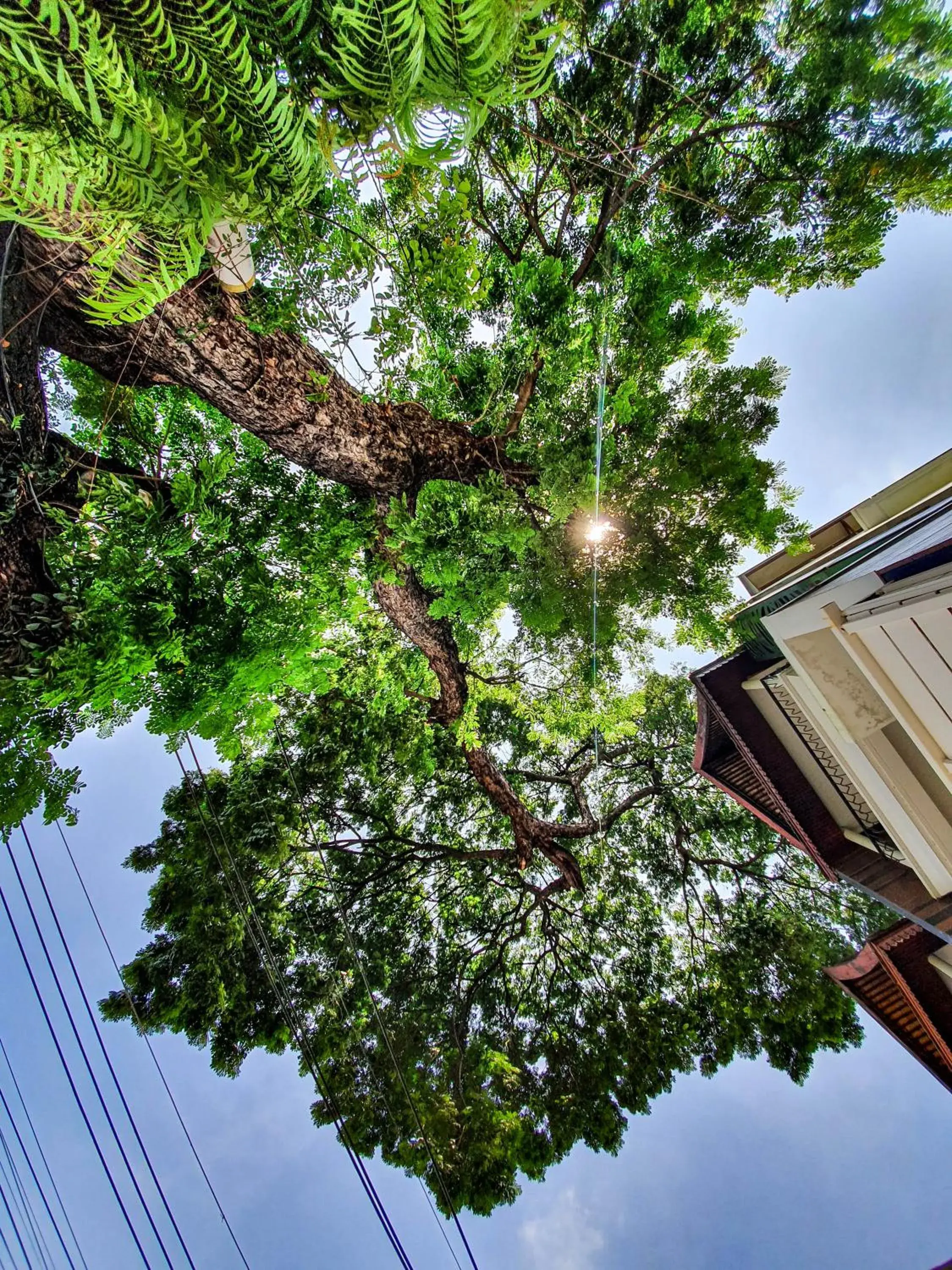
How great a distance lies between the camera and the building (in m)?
3.31

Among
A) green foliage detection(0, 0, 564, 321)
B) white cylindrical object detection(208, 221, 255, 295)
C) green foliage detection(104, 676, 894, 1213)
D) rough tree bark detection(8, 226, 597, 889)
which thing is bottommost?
green foliage detection(104, 676, 894, 1213)

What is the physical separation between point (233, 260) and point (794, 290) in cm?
450

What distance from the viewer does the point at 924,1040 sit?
5434mm

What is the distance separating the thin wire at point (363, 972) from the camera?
21.1 feet

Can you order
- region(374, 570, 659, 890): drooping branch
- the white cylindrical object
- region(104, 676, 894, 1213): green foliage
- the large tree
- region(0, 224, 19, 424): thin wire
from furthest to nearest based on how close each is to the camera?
region(104, 676, 894, 1213): green foliage
region(374, 570, 659, 890): drooping branch
region(0, 224, 19, 424): thin wire
the white cylindrical object
the large tree

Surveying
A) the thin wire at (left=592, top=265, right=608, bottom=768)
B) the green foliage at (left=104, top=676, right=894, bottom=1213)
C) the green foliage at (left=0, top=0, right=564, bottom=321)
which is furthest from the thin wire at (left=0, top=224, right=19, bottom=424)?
the green foliage at (left=104, top=676, right=894, bottom=1213)

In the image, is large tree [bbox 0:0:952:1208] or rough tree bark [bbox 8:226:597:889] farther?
rough tree bark [bbox 8:226:597:889]

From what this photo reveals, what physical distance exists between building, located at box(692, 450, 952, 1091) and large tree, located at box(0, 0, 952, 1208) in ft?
3.01

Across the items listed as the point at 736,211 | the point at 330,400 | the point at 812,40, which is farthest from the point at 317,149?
the point at 736,211

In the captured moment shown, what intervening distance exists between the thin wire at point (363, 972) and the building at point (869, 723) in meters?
5.58

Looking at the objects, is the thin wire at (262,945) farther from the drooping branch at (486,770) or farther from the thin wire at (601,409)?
the thin wire at (601,409)

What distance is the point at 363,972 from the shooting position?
7828mm

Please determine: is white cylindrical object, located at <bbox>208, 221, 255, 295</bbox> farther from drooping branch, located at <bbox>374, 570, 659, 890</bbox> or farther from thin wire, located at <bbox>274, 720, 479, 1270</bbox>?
thin wire, located at <bbox>274, 720, 479, 1270</bbox>

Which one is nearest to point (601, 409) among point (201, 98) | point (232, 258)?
point (232, 258)
